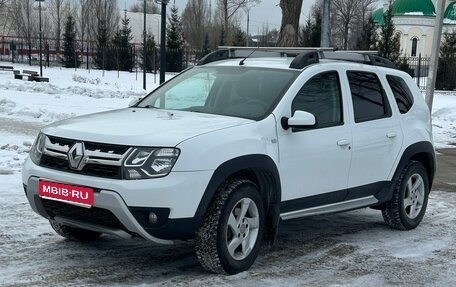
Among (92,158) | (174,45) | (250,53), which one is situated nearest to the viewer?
(92,158)

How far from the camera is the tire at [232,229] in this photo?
4832mm

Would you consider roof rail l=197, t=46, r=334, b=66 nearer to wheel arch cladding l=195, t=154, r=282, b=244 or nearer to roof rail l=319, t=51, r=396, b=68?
roof rail l=319, t=51, r=396, b=68

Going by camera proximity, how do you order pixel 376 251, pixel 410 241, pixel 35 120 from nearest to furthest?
pixel 376 251, pixel 410 241, pixel 35 120

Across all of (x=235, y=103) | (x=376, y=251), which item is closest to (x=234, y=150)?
(x=235, y=103)

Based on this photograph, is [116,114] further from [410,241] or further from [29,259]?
[410,241]

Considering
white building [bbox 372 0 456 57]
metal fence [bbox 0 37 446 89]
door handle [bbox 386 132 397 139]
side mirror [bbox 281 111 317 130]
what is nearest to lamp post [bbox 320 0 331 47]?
door handle [bbox 386 132 397 139]

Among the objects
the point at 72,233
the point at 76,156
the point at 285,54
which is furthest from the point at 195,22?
the point at 76,156

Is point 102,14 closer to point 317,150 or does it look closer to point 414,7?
point 414,7

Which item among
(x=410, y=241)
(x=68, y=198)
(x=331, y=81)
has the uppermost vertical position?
(x=331, y=81)

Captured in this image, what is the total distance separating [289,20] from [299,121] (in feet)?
36.9

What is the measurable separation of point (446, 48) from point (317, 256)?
129 feet

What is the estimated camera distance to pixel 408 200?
23.2 ft

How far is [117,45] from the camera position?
5078 centimetres

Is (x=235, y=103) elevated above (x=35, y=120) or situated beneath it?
elevated above
